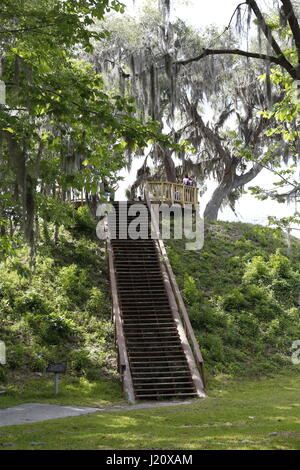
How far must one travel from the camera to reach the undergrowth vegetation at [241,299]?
18.6m

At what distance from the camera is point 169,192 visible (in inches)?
1069

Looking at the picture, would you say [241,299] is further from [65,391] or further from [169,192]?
[65,391]

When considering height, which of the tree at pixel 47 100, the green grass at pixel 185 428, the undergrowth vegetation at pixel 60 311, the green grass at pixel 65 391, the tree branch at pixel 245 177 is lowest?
the green grass at pixel 65 391

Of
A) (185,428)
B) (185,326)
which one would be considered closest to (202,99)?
(185,326)

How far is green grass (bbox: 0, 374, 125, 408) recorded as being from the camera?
13672 millimetres

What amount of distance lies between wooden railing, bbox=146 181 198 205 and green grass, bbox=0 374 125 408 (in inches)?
494

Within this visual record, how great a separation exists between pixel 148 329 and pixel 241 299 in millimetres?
5054

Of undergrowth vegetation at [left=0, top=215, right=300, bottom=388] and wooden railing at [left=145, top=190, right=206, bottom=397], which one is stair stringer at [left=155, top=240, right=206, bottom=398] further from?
undergrowth vegetation at [left=0, top=215, right=300, bottom=388]

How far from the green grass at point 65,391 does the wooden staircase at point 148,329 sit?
513 mm

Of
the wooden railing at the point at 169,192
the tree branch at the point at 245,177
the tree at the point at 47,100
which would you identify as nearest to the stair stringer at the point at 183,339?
the wooden railing at the point at 169,192

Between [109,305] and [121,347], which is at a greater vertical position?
[109,305]

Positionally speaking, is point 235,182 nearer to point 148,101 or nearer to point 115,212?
point 115,212

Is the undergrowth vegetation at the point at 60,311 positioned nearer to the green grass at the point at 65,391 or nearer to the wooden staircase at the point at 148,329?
the green grass at the point at 65,391
